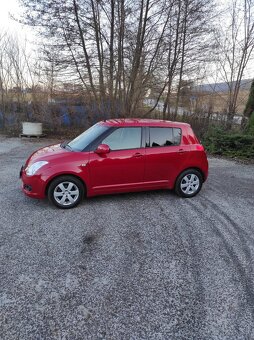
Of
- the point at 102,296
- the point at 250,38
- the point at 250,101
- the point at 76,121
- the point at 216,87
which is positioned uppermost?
the point at 250,38

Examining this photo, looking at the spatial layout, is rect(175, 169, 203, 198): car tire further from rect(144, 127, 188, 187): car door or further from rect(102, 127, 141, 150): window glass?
rect(102, 127, 141, 150): window glass

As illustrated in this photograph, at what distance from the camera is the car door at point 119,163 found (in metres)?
4.18

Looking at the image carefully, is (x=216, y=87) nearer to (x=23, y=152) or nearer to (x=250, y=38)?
(x=250, y=38)

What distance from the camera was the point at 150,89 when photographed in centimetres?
1316

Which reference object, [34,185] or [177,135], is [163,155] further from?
[34,185]

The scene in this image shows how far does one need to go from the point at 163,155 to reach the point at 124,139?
0.80 metres

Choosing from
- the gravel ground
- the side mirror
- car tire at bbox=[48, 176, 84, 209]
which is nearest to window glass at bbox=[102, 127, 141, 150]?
the side mirror

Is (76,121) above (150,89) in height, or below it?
below

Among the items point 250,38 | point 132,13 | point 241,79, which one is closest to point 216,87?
point 241,79

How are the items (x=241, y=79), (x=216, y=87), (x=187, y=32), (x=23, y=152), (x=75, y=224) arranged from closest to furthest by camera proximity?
(x=75, y=224)
(x=23, y=152)
(x=187, y=32)
(x=241, y=79)
(x=216, y=87)

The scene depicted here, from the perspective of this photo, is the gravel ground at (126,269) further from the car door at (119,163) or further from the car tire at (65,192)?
the car door at (119,163)

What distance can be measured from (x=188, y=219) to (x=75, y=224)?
6.06ft

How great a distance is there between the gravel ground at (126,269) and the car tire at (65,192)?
182 millimetres

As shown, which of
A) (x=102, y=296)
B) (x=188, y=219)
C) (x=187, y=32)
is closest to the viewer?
(x=102, y=296)
